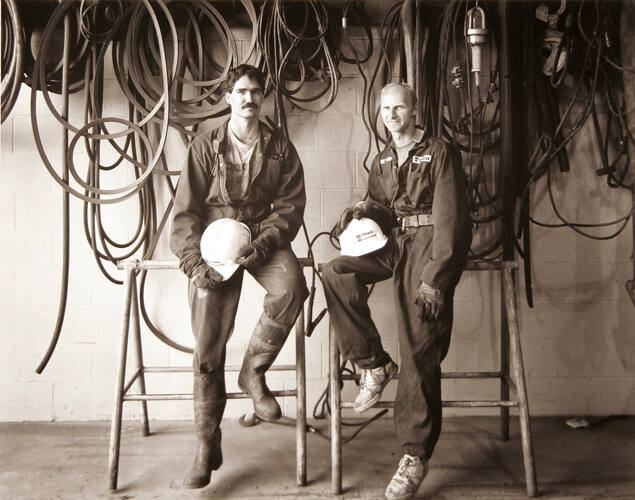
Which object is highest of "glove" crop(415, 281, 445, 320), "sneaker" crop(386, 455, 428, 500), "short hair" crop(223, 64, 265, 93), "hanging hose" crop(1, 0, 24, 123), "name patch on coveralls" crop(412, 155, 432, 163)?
"hanging hose" crop(1, 0, 24, 123)

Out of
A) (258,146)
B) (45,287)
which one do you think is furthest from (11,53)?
(258,146)

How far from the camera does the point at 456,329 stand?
3365mm

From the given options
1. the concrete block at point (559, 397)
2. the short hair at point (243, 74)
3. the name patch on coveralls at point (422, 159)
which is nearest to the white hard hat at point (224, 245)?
the short hair at point (243, 74)

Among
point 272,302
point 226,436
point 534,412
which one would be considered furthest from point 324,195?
point 534,412

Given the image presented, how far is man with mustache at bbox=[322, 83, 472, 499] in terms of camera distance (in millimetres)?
2359

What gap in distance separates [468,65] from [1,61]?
2.17m

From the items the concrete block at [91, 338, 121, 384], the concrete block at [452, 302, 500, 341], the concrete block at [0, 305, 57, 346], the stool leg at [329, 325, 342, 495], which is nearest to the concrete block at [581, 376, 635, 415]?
the concrete block at [452, 302, 500, 341]

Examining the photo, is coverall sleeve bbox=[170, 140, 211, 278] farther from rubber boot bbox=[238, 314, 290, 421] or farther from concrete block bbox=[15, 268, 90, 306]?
concrete block bbox=[15, 268, 90, 306]

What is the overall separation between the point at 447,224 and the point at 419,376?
0.58 m

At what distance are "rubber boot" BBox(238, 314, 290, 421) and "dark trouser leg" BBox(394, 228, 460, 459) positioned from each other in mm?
466

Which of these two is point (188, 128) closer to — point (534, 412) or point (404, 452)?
A: point (404, 452)

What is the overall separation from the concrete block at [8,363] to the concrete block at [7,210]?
0.63 meters

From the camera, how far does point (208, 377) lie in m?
2.42

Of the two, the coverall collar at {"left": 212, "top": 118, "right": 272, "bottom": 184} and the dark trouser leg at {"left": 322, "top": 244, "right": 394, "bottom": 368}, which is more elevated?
the coverall collar at {"left": 212, "top": 118, "right": 272, "bottom": 184}
